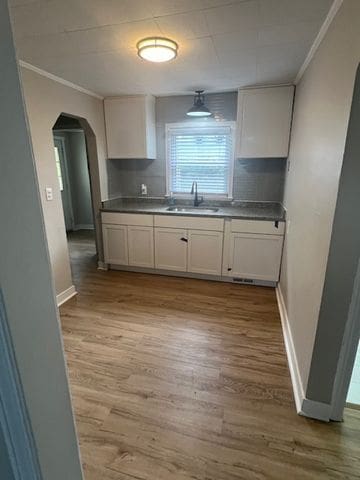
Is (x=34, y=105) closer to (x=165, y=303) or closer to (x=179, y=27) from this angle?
(x=179, y=27)

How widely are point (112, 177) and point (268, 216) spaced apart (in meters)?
2.29

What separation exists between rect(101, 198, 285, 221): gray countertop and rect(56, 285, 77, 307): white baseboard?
114 cm

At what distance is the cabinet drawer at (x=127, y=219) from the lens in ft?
11.4

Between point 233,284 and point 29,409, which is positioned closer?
point 29,409

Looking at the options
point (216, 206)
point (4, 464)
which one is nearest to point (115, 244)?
point (216, 206)

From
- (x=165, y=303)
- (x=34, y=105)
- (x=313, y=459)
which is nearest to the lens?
(x=313, y=459)

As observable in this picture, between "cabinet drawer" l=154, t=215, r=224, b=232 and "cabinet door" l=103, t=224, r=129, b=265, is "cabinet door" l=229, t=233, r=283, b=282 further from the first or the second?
"cabinet door" l=103, t=224, r=129, b=265

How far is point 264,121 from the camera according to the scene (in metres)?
3.01

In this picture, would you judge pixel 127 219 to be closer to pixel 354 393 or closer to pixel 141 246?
pixel 141 246

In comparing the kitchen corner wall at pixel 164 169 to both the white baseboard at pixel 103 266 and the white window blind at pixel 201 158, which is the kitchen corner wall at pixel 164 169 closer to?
the white window blind at pixel 201 158

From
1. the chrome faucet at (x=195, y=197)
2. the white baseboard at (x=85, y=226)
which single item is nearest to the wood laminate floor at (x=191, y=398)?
the chrome faucet at (x=195, y=197)

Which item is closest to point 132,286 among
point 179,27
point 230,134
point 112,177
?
point 112,177

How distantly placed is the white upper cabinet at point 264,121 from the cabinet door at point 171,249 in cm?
131

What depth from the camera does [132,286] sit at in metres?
3.30
